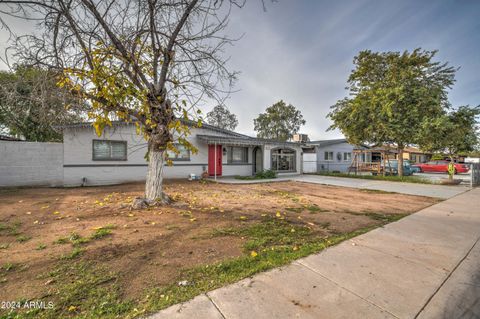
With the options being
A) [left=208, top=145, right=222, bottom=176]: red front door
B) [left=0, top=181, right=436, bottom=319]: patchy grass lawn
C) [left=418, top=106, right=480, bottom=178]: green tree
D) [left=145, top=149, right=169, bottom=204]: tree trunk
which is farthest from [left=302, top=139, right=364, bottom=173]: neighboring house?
[left=145, top=149, right=169, bottom=204]: tree trunk

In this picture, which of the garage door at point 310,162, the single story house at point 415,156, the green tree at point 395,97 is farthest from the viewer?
the single story house at point 415,156

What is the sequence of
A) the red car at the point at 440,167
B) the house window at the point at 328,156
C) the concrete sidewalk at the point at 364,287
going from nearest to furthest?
the concrete sidewalk at the point at 364,287 < the red car at the point at 440,167 < the house window at the point at 328,156

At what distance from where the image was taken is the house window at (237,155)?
1488 centimetres

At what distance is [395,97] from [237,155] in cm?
1168

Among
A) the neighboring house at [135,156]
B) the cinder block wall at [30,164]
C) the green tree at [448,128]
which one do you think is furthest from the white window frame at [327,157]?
the cinder block wall at [30,164]

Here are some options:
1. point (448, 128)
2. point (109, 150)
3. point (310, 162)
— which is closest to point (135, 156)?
point (109, 150)

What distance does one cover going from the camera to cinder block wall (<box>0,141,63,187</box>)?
865cm

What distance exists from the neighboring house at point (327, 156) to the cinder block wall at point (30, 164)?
18630 mm

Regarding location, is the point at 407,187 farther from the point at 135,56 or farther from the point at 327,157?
the point at 135,56

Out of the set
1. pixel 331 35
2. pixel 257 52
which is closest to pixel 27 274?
pixel 257 52

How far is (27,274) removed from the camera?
237 cm

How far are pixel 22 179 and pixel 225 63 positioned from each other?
35.2 ft

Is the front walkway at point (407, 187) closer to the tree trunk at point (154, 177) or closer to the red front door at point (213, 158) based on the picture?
the red front door at point (213, 158)

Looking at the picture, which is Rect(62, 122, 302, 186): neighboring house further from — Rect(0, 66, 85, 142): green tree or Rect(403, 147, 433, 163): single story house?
Rect(403, 147, 433, 163): single story house
